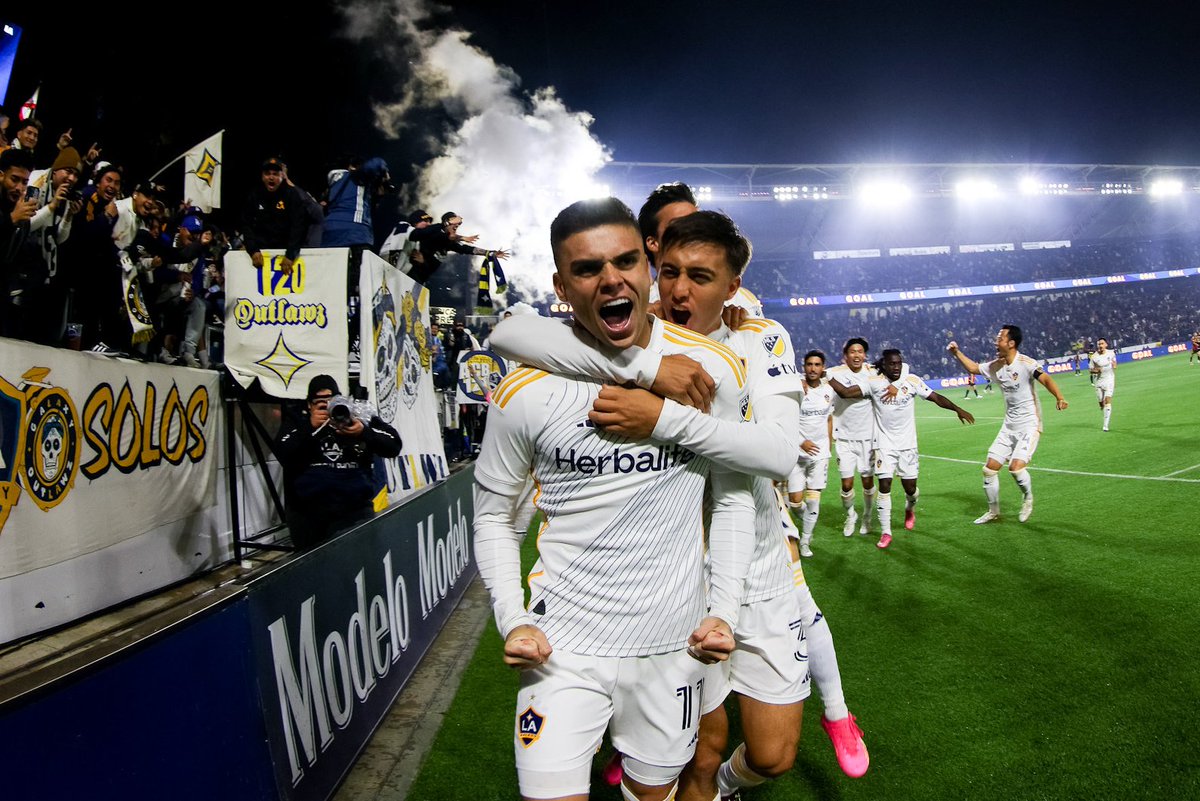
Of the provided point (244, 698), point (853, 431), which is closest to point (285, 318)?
point (244, 698)

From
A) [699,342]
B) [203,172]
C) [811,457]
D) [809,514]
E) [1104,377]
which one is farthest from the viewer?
[1104,377]

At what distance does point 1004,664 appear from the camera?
4.62 metres

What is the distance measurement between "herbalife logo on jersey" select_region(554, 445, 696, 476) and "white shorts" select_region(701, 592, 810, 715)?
40.1 inches

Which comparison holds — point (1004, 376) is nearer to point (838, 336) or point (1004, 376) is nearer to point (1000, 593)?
point (1000, 593)

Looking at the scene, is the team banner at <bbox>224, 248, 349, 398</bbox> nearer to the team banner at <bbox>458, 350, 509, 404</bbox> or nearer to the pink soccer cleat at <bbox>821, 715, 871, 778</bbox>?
the pink soccer cleat at <bbox>821, 715, 871, 778</bbox>

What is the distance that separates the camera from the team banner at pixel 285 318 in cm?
677

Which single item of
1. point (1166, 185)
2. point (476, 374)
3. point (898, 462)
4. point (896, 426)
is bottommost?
point (898, 462)

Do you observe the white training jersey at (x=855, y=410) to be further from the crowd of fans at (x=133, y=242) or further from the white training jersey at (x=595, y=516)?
the white training jersey at (x=595, y=516)

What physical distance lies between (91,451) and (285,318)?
202cm

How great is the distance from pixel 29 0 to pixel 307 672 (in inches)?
505

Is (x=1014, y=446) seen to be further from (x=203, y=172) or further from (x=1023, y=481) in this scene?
(x=203, y=172)

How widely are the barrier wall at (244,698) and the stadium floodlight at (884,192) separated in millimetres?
47915

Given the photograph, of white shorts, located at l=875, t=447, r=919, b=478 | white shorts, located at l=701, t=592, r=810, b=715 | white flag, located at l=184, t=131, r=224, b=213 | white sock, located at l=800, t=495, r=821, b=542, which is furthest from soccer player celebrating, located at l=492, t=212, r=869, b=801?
white flag, located at l=184, t=131, r=224, b=213

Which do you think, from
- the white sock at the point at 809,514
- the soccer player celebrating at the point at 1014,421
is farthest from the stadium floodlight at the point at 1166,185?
the white sock at the point at 809,514
